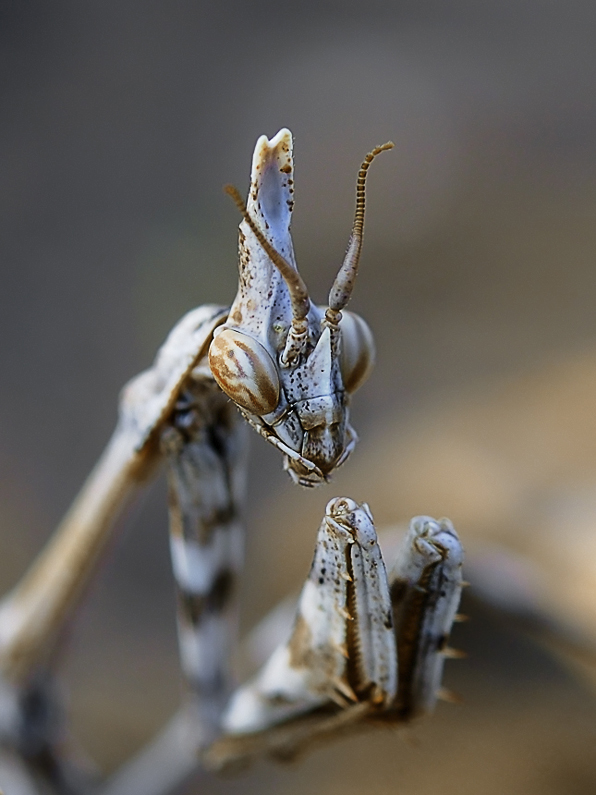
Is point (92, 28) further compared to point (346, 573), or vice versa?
point (92, 28)

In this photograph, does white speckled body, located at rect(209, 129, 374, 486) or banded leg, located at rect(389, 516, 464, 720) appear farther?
banded leg, located at rect(389, 516, 464, 720)

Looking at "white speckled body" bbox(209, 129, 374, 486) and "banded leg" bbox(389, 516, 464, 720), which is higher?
"white speckled body" bbox(209, 129, 374, 486)

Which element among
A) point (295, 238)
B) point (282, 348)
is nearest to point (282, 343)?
point (282, 348)

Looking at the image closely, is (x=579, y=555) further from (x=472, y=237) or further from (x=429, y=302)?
(x=472, y=237)

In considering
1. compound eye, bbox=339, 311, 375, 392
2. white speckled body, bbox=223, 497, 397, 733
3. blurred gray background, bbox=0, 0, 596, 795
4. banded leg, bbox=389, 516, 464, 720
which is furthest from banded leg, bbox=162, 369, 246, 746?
blurred gray background, bbox=0, 0, 596, 795

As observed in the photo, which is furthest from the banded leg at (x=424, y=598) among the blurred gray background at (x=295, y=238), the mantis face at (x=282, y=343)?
the blurred gray background at (x=295, y=238)

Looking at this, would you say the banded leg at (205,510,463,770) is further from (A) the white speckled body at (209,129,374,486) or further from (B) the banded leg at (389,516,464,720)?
(A) the white speckled body at (209,129,374,486)

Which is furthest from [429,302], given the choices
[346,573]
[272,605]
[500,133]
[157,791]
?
[346,573]
